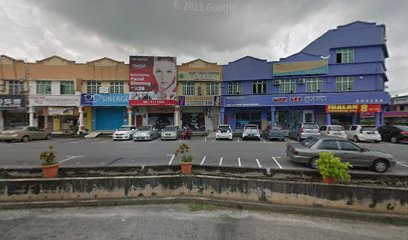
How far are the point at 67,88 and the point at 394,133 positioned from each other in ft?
120

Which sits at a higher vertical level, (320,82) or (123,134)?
(320,82)

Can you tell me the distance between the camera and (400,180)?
5.92 metres

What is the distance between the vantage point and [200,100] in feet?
86.0

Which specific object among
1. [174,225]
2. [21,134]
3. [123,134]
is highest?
[21,134]

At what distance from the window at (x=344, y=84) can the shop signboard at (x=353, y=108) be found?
2.26 meters

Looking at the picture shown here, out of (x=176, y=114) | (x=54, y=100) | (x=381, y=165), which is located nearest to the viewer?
(x=381, y=165)

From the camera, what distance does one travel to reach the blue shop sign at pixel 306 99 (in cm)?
2297

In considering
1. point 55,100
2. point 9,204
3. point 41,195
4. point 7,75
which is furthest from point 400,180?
point 7,75

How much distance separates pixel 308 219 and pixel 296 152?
15.5 ft

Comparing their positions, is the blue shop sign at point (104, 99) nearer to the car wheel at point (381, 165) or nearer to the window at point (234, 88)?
the window at point (234, 88)

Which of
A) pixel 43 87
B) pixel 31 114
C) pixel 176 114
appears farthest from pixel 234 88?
pixel 31 114

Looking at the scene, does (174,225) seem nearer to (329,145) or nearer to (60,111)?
(329,145)

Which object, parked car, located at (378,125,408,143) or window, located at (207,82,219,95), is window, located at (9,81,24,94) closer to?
window, located at (207,82,219,95)

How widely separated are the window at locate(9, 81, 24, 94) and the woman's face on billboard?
55.5 feet
